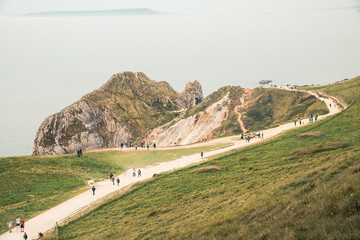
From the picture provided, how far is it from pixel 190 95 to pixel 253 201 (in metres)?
135

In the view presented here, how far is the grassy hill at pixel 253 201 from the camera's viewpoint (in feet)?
41.4

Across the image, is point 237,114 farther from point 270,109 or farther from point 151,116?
point 151,116

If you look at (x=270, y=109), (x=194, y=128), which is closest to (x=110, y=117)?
(x=194, y=128)

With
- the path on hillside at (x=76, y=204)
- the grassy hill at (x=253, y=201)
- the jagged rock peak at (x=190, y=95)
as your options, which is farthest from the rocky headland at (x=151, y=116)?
the grassy hill at (x=253, y=201)

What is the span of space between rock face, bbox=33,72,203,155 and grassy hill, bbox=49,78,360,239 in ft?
245

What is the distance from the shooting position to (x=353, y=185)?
13.4 m

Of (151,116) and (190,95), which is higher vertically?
(190,95)

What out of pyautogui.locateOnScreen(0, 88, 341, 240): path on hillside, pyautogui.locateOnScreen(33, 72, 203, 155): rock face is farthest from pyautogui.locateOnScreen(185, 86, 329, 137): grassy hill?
pyautogui.locateOnScreen(33, 72, 203, 155): rock face

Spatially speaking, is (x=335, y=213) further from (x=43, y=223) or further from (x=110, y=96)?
(x=110, y=96)

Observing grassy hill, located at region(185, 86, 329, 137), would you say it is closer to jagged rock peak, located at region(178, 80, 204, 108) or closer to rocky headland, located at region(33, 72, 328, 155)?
rocky headland, located at region(33, 72, 328, 155)

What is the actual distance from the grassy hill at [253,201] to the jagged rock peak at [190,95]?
99.2m

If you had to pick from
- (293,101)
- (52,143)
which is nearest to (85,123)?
(52,143)

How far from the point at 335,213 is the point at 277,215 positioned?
3302mm

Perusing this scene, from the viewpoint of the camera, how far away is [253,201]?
19.9 metres
